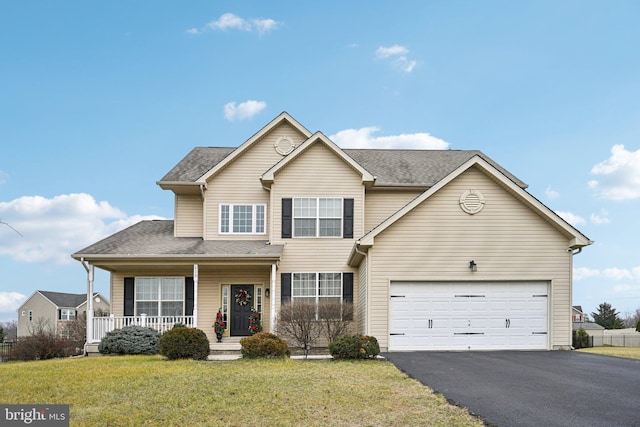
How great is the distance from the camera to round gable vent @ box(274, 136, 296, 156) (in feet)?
78.7

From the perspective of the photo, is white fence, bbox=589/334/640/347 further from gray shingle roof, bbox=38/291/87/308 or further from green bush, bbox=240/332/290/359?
gray shingle roof, bbox=38/291/87/308

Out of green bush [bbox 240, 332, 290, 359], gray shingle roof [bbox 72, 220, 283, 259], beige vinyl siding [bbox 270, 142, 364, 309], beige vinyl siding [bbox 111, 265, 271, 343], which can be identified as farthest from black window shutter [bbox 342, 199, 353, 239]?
green bush [bbox 240, 332, 290, 359]

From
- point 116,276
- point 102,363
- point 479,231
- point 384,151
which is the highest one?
point 384,151

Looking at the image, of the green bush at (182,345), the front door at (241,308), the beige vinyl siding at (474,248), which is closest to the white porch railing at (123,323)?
the front door at (241,308)

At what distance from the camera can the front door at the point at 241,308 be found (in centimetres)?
2325

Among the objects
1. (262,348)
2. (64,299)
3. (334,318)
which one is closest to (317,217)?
(334,318)

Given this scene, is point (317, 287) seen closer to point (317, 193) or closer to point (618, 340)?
point (317, 193)

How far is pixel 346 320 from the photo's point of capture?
67.7 feet

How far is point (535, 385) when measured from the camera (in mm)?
11781

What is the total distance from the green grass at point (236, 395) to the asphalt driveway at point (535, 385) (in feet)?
1.75

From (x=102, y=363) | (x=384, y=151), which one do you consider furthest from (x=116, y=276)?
(x=384, y=151)

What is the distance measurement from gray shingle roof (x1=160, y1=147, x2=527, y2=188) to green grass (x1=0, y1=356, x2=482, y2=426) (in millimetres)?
10044

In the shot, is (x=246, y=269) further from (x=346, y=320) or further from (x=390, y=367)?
(x=390, y=367)

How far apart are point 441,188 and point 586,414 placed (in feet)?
37.3
